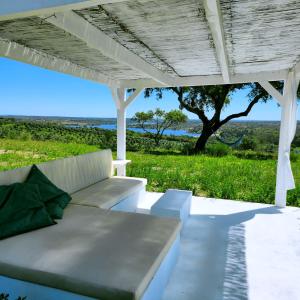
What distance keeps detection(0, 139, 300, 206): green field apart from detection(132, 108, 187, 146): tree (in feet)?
15.6

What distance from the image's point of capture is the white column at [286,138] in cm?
418

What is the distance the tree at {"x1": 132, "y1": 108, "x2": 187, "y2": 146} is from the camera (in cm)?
1228

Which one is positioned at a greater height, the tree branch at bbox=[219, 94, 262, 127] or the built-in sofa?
the tree branch at bbox=[219, 94, 262, 127]

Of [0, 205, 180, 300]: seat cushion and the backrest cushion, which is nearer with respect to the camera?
[0, 205, 180, 300]: seat cushion

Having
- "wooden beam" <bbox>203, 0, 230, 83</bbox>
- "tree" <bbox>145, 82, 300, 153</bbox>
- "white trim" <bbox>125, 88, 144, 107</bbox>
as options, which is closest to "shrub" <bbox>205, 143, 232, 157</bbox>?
"tree" <bbox>145, 82, 300, 153</bbox>

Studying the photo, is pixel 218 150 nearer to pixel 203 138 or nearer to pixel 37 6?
pixel 203 138

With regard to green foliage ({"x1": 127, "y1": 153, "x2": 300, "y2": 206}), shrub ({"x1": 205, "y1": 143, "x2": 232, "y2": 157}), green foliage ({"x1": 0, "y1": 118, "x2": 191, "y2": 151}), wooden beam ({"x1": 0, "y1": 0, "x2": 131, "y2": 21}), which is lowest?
green foliage ({"x1": 127, "y1": 153, "x2": 300, "y2": 206})

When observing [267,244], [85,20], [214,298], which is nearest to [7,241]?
[214,298]

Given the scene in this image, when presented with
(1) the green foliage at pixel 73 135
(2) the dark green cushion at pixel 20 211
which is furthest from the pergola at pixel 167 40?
(1) the green foliage at pixel 73 135

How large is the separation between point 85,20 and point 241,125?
320 inches

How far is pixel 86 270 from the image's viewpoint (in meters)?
1.60

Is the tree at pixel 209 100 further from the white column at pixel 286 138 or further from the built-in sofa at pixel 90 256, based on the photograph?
the built-in sofa at pixel 90 256

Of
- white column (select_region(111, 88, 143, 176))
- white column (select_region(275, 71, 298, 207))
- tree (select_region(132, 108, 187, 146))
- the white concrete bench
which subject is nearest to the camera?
the white concrete bench

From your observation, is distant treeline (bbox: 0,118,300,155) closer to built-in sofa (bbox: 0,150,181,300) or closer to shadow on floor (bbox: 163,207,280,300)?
shadow on floor (bbox: 163,207,280,300)
